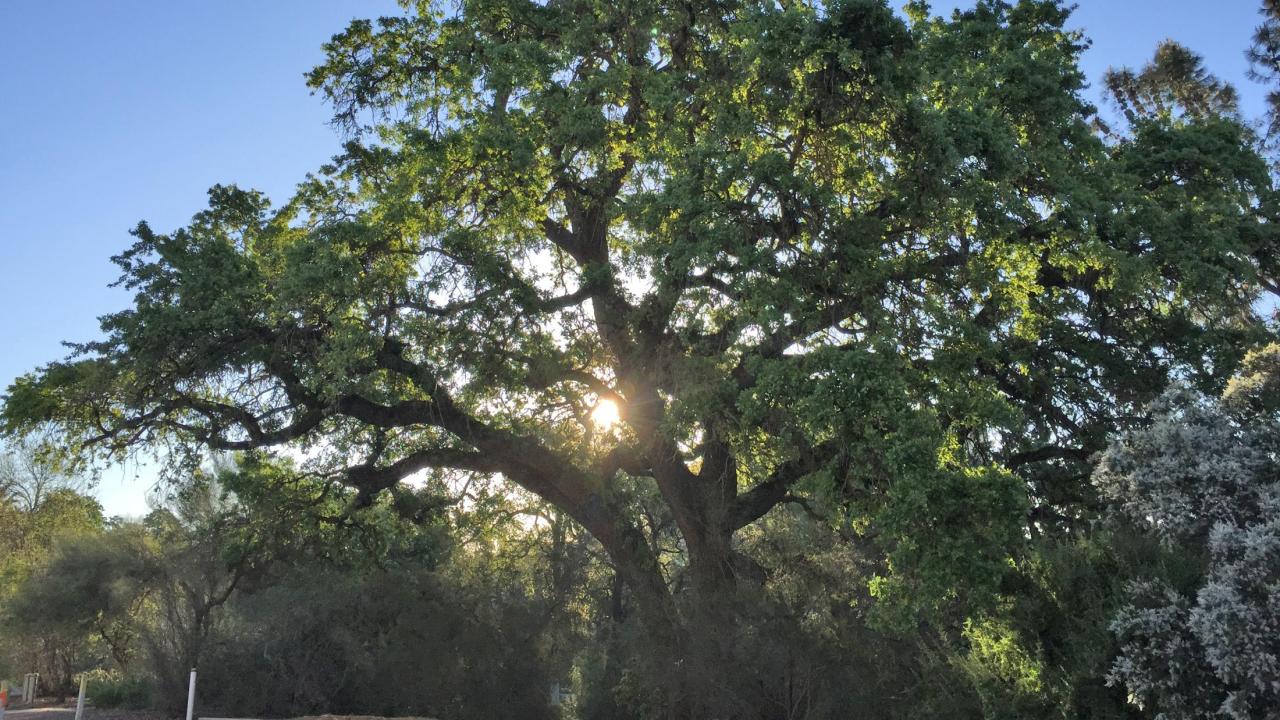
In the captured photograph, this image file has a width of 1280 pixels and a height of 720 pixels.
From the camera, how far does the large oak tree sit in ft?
33.0

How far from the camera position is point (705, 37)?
13.7 meters

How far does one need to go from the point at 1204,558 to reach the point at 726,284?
634 cm

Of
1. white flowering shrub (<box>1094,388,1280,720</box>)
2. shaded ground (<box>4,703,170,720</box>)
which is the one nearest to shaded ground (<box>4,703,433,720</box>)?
shaded ground (<box>4,703,170,720</box>)

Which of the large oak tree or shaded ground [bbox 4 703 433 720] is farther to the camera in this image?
shaded ground [bbox 4 703 433 720]

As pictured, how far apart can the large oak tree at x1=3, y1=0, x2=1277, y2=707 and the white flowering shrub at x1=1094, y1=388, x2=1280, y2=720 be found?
3.92ft

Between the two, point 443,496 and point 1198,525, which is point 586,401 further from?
point 1198,525

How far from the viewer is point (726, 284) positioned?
12125 millimetres

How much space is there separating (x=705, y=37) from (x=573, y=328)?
4.88 meters

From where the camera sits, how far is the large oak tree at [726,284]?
10.1m

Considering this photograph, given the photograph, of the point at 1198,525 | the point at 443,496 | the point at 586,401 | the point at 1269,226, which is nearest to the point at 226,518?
the point at 443,496

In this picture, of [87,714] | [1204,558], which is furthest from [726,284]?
[87,714]

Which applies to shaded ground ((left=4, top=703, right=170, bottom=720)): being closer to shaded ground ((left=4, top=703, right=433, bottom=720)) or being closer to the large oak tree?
shaded ground ((left=4, top=703, right=433, bottom=720))

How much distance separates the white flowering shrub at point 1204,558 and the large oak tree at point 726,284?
1196mm

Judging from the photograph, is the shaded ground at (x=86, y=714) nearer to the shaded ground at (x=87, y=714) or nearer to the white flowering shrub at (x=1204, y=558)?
the shaded ground at (x=87, y=714)
